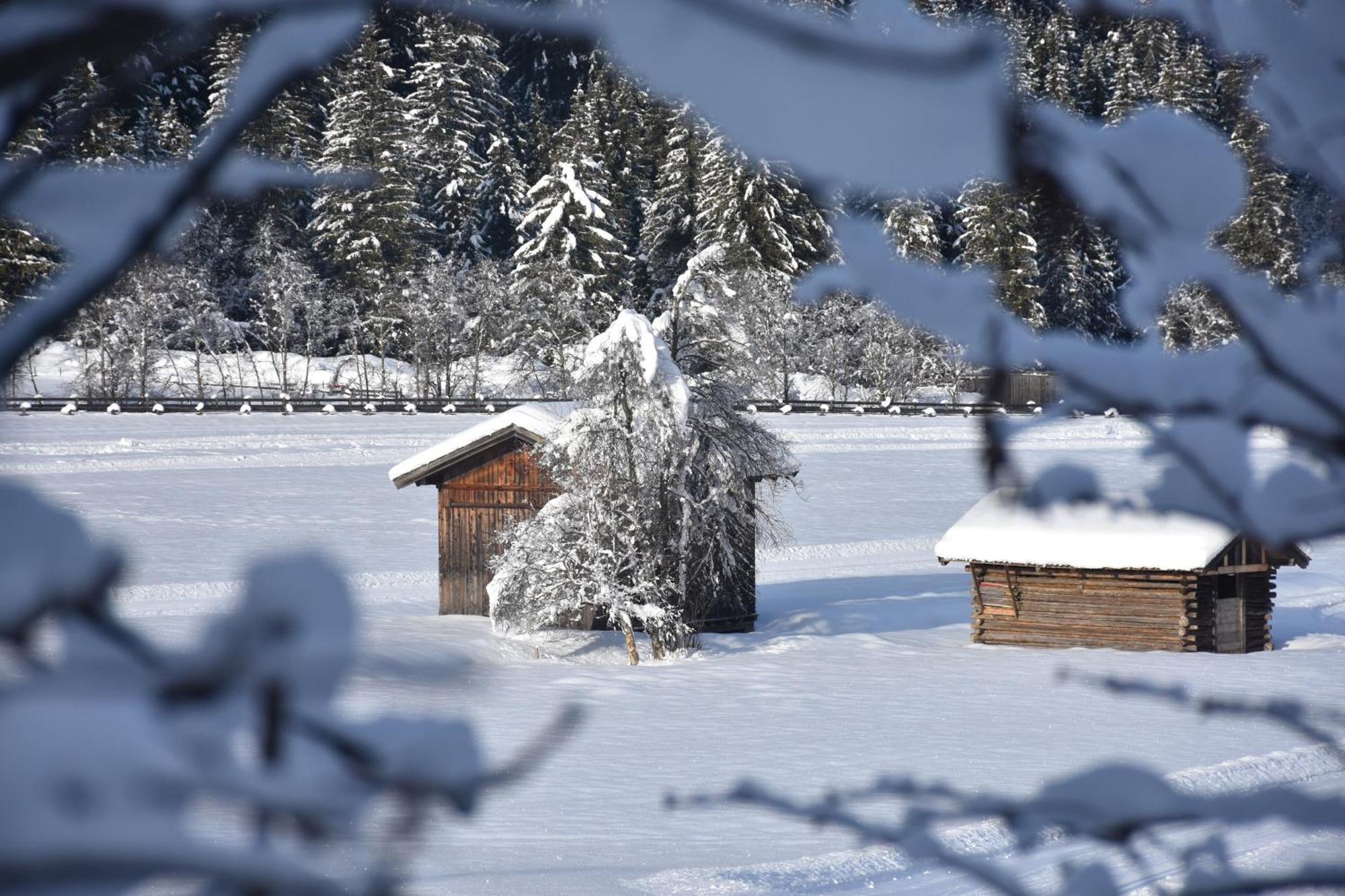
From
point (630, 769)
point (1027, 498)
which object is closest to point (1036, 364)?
point (1027, 498)

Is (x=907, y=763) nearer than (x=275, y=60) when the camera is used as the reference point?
No

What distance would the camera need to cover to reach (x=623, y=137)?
6812cm

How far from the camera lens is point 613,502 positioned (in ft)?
67.9

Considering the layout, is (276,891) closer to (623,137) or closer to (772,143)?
(772,143)

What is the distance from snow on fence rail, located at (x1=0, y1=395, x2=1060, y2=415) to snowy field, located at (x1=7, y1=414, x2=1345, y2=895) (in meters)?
2.48

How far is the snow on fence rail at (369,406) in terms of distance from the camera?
46.8m

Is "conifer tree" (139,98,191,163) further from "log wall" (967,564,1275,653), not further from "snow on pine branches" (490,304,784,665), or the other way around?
"log wall" (967,564,1275,653)

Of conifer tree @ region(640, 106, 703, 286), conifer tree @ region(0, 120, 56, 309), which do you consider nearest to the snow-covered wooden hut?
conifer tree @ region(0, 120, 56, 309)

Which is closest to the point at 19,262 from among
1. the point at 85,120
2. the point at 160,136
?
the point at 160,136

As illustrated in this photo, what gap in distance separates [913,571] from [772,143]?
106 feet

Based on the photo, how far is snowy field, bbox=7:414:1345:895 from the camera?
10.4 m

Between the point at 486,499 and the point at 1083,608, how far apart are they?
11020 mm

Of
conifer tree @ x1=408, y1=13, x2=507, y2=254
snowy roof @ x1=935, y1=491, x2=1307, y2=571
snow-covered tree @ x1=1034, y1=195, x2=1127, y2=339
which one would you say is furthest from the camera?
conifer tree @ x1=408, y1=13, x2=507, y2=254

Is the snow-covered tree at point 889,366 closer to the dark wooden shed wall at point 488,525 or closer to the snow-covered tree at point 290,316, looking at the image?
the snow-covered tree at point 290,316
